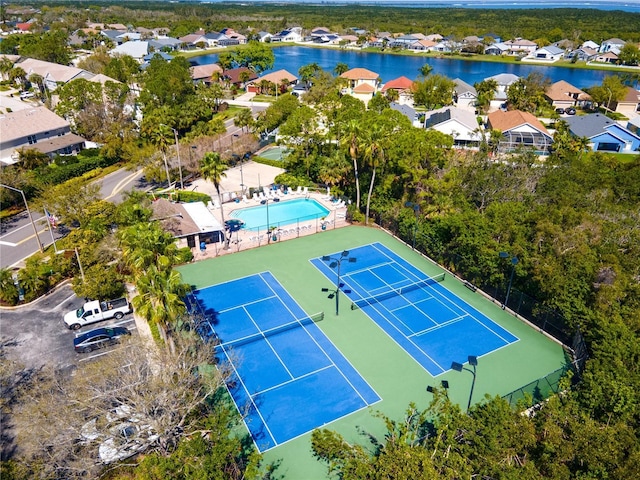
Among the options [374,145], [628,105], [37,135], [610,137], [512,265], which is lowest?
[628,105]

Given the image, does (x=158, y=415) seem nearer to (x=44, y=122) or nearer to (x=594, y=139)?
(x=44, y=122)

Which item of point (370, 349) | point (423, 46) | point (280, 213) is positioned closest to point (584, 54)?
point (423, 46)

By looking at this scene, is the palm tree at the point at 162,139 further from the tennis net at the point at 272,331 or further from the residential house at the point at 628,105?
the residential house at the point at 628,105

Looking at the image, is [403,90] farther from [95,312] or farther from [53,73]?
[95,312]

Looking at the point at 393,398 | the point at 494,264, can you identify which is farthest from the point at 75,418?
the point at 494,264

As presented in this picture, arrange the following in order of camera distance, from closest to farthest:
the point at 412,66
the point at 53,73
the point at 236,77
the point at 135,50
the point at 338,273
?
the point at 338,273 < the point at 53,73 < the point at 236,77 < the point at 135,50 < the point at 412,66

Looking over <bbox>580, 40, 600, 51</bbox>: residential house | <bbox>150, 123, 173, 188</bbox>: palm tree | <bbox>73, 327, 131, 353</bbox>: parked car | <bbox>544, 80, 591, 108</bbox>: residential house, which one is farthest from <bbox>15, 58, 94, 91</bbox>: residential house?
Answer: <bbox>580, 40, 600, 51</bbox>: residential house

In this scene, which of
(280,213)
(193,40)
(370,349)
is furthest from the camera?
(193,40)
